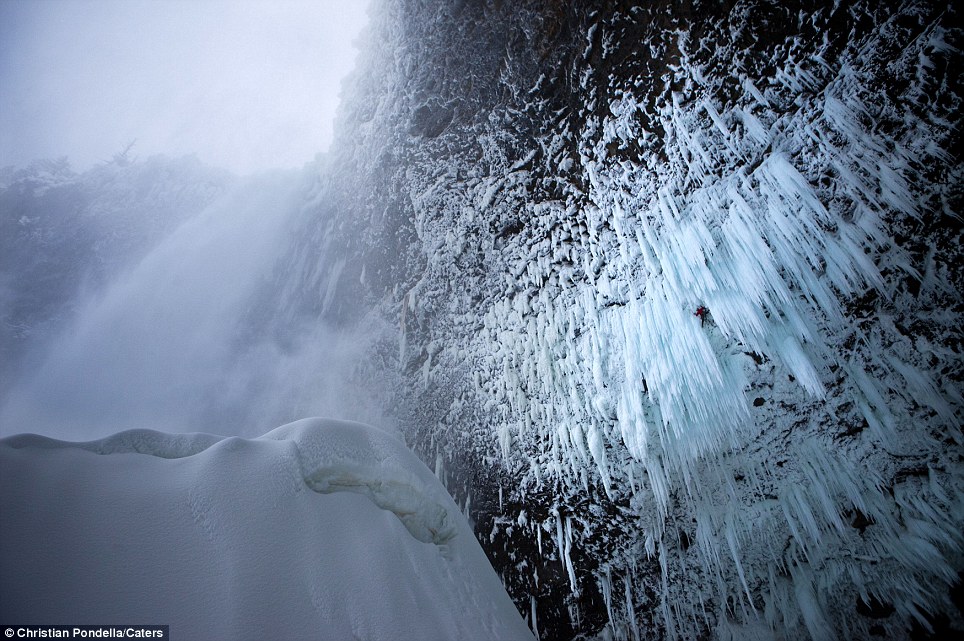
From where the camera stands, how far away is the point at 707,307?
133 inches

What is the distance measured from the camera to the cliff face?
290 centimetres

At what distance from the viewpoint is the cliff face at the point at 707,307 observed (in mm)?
2904

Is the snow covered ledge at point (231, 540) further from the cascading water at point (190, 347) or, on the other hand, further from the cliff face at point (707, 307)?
the cascading water at point (190, 347)

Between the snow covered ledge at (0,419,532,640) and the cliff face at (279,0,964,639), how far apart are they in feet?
5.63

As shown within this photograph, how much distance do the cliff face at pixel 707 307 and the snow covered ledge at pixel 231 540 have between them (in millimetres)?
1716

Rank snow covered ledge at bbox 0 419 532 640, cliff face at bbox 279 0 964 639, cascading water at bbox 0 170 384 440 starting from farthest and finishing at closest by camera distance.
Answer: cascading water at bbox 0 170 384 440 → cliff face at bbox 279 0 964 639 → snow covered ledge at bbox 0 419 532 640

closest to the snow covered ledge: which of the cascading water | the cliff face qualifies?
the cliff face

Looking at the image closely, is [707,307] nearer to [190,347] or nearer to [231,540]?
[231,540]

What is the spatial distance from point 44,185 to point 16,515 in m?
15.5

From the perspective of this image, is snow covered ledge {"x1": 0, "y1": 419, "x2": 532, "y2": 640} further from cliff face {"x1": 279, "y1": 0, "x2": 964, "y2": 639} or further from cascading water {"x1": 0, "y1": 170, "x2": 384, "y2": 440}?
cascading water {"x1": 0, "y1": 170, "x2": 384, "y2": 440}

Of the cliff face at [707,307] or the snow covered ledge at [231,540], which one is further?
the cliff face at [707,307]

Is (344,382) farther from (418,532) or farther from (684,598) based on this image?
(684,598)

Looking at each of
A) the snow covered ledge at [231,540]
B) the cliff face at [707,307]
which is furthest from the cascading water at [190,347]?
the snow covered ledge at [231,540]

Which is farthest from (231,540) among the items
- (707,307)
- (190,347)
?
(190,347)
